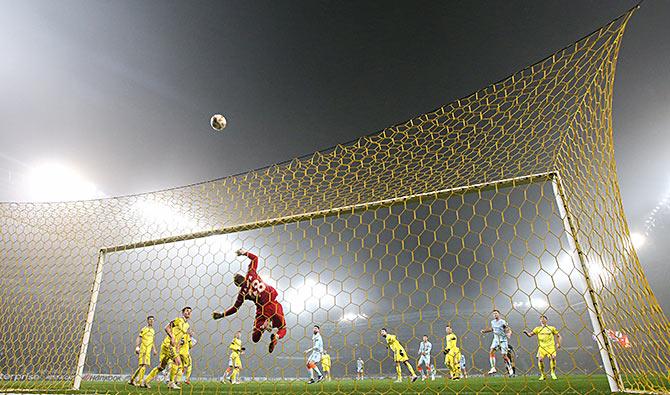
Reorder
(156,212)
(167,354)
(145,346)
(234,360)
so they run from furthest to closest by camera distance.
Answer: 1. (234,360)
2. (156,212)
3. (145,346)
4. (167,354)

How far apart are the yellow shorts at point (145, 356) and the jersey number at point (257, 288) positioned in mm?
3644

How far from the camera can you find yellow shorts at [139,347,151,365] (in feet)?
23.2

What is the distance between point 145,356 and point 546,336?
27.3 ft

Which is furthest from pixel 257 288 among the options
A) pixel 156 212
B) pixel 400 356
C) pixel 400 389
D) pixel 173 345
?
pixel 400 356

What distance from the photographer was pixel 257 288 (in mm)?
5133

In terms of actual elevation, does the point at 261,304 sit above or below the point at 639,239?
below

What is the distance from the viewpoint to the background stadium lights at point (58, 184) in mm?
14453

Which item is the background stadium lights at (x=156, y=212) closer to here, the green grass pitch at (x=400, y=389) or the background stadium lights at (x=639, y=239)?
the green grass pitch at (x=400, y=389)

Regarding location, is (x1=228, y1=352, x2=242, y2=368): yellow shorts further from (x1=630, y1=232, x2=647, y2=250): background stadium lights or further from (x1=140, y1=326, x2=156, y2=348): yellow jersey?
(x1=630, y1=232, x2=647, y2=250): background stadium lights

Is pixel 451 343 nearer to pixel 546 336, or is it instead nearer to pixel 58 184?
pixel 546 336

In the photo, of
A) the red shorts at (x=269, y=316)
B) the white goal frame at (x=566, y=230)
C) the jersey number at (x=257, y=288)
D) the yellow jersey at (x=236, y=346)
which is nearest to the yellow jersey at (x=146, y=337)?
the white goal frame at (x=566, y=230)

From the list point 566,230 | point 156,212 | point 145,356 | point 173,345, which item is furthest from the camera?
point 156,212

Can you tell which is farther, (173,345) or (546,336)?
(546,336)

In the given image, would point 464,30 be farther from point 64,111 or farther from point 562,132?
point 64,111
